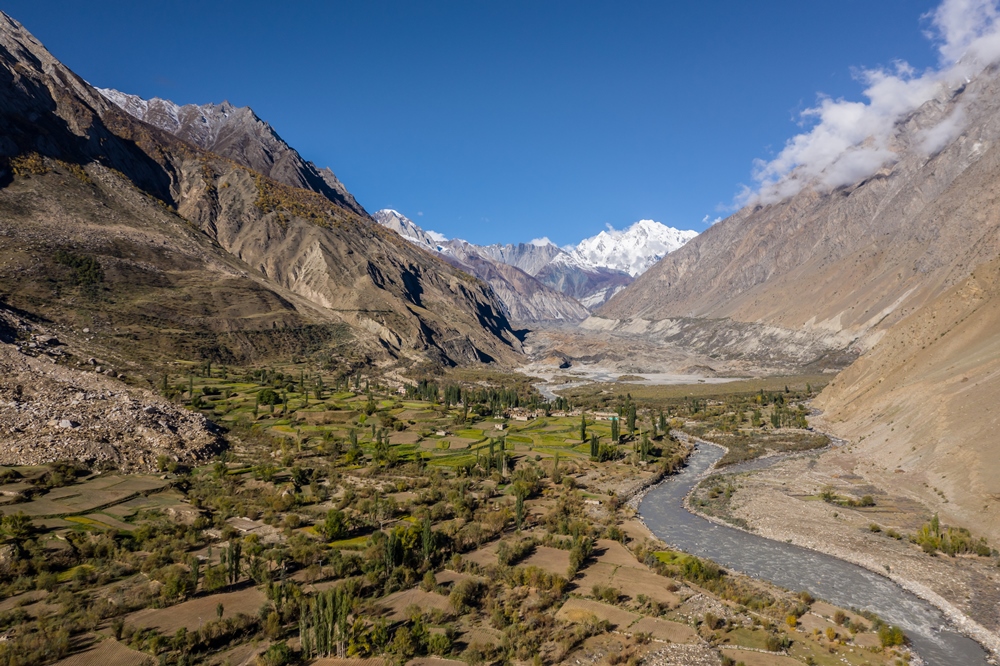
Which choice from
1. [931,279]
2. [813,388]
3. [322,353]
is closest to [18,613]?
[322,353]

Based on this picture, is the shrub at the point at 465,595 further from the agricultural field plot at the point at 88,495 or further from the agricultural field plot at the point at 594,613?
the agricultural field plot at the point at 88,495

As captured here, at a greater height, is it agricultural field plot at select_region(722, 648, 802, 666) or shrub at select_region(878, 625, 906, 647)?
agricultural field plot at select_region(722, 648, 802, 666)

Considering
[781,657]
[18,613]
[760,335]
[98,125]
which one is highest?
[98,125]

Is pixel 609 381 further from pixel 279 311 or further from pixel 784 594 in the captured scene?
pixel 784 594

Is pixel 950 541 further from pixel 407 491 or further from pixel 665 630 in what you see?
pixel 407 491

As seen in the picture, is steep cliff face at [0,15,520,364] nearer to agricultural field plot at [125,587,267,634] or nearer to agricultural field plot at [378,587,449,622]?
agricultural field plot at [125,587,267,634]

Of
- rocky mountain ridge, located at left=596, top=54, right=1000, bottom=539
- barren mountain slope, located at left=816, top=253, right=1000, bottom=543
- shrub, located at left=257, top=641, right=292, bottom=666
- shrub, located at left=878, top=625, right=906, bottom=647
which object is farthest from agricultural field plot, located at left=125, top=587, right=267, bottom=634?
rocky mountain ridge, located at left=596, top=54, right=1000, bottom=539
